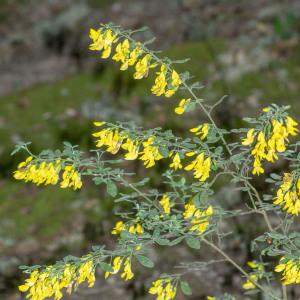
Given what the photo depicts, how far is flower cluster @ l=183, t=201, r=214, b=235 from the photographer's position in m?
2.49

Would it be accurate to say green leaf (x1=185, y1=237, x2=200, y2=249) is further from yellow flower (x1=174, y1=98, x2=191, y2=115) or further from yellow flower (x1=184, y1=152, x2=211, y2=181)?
yellow flower (x1=174, y1=98, x2=191, y2=115)

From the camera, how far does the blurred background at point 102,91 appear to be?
5.18 metres

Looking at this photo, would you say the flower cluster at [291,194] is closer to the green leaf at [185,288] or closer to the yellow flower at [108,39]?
the green leaf at [185,288]

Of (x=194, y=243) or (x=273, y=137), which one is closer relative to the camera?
(x=273, y=137)

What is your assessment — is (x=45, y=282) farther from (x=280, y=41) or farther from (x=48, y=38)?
(x=48, y=38)

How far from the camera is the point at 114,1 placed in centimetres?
1038

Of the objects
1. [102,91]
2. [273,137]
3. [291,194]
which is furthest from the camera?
[102,91]

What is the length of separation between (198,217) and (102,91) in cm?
536

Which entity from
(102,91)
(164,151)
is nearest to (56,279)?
(164,151)

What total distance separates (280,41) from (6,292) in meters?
5.32

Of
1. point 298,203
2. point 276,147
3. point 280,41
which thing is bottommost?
point 298,203

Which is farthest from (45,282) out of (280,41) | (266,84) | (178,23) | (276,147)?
(178,23)

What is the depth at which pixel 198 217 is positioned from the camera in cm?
250

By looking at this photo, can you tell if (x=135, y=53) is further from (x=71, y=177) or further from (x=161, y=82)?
(x=71, y=177)
